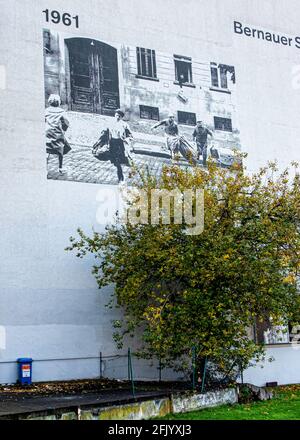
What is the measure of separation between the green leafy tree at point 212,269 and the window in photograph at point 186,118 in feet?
13.6

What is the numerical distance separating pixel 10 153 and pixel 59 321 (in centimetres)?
487

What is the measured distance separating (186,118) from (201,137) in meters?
0.80

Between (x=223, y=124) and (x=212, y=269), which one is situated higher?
(x=223, y=124)

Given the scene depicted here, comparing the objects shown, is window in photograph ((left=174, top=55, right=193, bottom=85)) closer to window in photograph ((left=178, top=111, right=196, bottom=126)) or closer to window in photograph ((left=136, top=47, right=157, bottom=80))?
window in photograph ((left=136, top=47, right=157, bottom=80))

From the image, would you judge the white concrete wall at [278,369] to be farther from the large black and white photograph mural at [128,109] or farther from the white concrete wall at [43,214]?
the large black and white photograph mural at [128,109]

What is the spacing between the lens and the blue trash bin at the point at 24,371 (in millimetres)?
17083

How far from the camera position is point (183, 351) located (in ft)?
53.5

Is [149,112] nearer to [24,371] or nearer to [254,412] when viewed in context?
[24,371]

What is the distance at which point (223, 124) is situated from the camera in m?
22.5

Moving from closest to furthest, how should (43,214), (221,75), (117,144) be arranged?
1. (43,214)
2. (117,144)
3. (221,75)

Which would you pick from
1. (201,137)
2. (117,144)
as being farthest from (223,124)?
(117,144)

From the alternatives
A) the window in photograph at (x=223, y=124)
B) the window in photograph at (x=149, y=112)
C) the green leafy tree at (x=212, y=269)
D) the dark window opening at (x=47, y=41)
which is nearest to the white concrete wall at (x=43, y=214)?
the dark window opening at (x=47, y=41)

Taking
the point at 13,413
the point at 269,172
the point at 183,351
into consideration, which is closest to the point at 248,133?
the point at 269,172

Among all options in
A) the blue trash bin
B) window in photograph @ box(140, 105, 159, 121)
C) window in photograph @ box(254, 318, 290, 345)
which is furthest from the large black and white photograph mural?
window in photograph @ box(254, 318, 290, 345)
